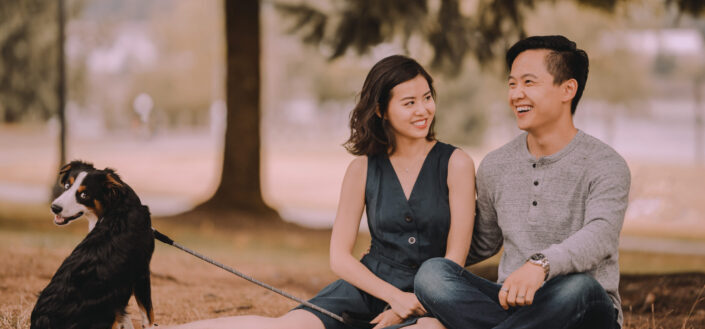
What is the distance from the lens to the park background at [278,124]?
6570 millimetres

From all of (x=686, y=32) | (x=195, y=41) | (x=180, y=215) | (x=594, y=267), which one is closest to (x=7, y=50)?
(x=195, y=41)

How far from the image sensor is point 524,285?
9.60ft

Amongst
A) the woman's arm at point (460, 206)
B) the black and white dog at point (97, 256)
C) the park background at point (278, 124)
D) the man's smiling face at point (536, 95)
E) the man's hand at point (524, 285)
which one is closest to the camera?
the man's hand at point (524, 285)

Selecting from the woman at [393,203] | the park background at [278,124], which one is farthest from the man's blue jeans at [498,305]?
the park background at [278,124]

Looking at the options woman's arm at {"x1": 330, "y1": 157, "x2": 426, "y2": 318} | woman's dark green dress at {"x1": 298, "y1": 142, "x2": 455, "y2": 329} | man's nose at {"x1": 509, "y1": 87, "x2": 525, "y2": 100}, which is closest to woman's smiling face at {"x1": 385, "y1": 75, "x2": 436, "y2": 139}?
woman's dark green dress at {"x1": 298, "y1": 142, "x2": 455, "y2": 329}

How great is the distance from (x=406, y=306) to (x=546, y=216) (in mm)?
754

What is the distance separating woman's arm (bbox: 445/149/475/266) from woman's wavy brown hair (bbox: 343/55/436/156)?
27cm

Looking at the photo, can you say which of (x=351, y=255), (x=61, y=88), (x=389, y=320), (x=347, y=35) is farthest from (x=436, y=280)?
(x=61, y=88)

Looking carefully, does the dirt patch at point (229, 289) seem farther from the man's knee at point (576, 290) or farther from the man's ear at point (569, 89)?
the man's ear at point (569, 89)

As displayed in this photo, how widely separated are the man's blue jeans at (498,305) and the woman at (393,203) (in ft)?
0.88

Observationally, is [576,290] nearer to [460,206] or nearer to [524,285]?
[524,285]

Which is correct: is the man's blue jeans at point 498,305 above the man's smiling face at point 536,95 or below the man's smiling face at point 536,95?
below

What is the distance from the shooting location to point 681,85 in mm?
54812

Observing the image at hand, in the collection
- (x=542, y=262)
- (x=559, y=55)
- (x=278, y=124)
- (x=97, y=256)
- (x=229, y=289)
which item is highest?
(x=559, y=55)
